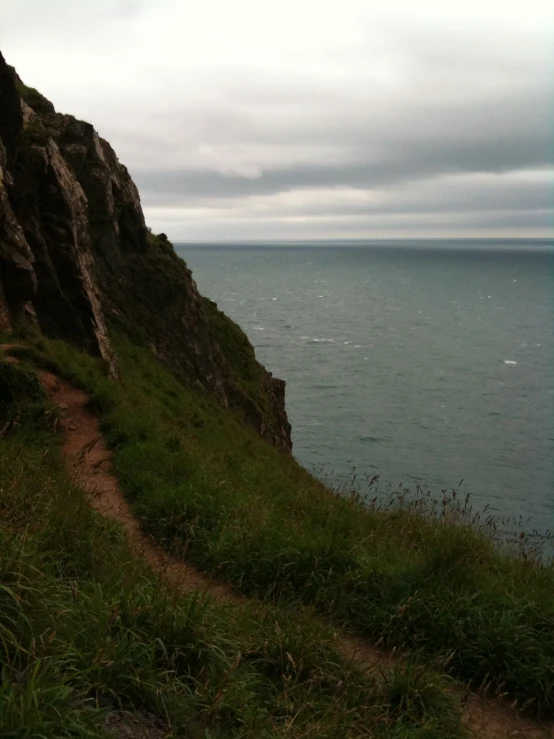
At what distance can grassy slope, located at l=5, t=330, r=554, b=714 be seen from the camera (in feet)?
18.6

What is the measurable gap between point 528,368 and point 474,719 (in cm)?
6142

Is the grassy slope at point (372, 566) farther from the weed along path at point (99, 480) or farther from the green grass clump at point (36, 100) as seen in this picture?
the green grass clump at point (36, 100)

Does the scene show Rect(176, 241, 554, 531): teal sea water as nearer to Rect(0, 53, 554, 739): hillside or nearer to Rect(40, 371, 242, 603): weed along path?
Rect(40, 371, 242, 603): weed along path

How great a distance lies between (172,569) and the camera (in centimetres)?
619

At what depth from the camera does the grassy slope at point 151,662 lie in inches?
139

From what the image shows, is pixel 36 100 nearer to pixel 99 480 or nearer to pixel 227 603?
pixel 99 480

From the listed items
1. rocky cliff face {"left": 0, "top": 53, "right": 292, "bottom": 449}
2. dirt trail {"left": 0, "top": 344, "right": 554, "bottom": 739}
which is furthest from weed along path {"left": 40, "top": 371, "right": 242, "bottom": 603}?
rocky cliff face {"left": 0, "top": 53, "right": 292, "bottom": 449}

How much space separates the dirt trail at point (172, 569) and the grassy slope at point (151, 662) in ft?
1.00

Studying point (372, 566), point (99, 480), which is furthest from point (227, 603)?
point (99, 480)

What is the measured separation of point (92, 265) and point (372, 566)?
20.9 meters

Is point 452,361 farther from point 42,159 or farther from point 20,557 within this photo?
point 20,557

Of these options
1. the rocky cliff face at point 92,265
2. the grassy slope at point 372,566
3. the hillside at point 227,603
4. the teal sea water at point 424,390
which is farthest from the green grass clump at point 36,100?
the teal sea water at point 424,390

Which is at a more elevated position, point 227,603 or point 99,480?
point 227,603

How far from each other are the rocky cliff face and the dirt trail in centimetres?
490
